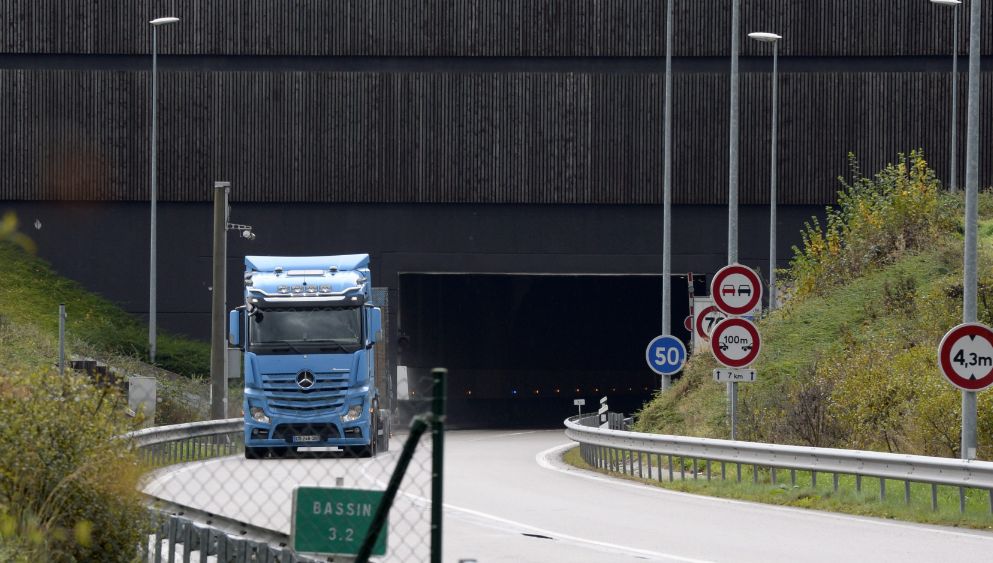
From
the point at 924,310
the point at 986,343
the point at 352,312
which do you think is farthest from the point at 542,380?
the point at 986,343

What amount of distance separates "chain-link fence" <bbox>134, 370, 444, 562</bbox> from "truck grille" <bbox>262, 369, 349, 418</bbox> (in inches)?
25.3

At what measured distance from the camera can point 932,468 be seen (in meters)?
17.5

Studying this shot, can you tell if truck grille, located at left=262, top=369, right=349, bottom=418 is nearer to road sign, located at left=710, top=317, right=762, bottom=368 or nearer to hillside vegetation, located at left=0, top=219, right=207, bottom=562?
road sign, located at left=710, top=317, right=762, bottom=368

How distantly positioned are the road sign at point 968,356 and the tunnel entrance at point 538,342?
145 ft

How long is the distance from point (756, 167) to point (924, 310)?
21454 mm

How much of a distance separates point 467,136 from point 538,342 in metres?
16.0

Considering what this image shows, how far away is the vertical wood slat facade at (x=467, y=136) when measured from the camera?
53344 mm

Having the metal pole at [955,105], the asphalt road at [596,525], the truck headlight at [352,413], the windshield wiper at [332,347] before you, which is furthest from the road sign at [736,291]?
the metal pole at [955,105]

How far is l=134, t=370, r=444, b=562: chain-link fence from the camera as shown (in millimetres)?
7145

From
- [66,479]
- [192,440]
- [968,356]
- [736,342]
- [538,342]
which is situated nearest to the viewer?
[66,479]

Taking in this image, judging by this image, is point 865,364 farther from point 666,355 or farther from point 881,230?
point 881,230

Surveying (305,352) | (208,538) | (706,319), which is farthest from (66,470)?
(706,319)

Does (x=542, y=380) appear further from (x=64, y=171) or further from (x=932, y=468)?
(x=932, y=468)

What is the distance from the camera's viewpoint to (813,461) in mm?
20000
